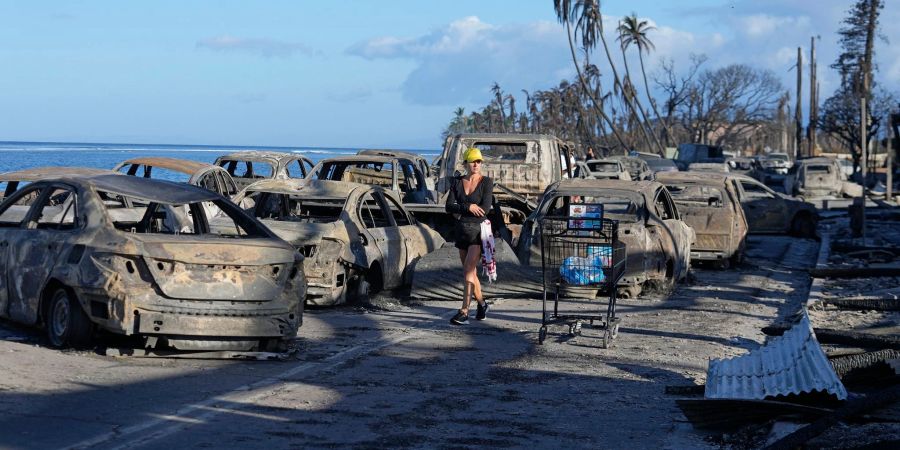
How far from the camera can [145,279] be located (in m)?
9.59

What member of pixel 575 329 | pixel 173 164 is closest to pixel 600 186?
pixel 575 329

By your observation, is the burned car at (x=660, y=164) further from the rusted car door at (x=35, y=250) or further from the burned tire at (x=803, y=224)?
the rusted car door at (x=35, y=250)

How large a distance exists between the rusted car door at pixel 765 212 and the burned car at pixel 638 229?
34.9 feet

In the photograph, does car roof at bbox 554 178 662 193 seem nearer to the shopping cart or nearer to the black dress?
the black dress

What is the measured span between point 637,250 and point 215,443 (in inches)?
346

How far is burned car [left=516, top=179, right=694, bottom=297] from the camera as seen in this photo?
14961mm

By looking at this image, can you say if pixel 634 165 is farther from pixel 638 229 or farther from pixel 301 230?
pixel 301 230

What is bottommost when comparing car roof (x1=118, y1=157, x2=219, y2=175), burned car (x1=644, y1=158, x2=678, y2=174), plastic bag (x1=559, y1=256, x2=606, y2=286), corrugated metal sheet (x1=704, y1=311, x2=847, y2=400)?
corrugated metal sheet (x1=704, y1=311, x2=847, y2=400)

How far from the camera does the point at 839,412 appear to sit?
23.3ft

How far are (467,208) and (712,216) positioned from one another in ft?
26.4

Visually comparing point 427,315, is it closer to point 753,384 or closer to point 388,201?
point 388,201

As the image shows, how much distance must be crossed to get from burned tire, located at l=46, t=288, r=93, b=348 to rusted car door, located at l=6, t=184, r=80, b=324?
0.19 m

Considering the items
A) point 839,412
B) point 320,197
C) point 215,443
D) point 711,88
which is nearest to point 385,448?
point 215,443

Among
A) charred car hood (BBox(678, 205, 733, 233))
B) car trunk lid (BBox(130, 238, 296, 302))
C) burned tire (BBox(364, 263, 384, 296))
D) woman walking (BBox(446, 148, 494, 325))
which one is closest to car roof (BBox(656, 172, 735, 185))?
charred car hood (BBox(678, 205, 733, 233))
